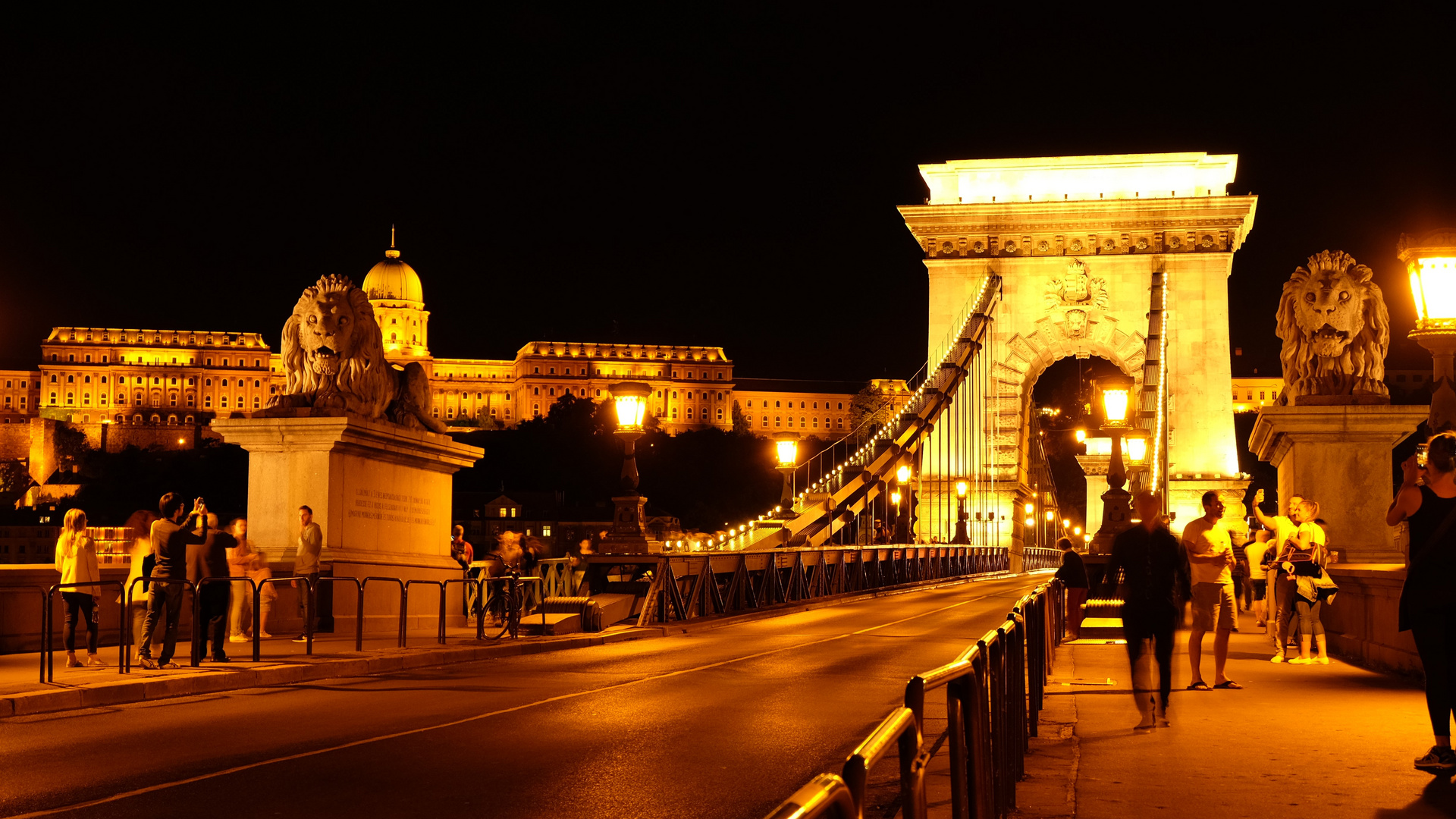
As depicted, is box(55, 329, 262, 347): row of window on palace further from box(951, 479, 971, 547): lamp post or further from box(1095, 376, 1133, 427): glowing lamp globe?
box(1095, 376, 1133, 427): glowing lamp globe

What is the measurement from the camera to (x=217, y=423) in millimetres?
19438

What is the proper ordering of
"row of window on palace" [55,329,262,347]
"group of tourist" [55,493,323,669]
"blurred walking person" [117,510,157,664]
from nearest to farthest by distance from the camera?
"group of tourist" [55,493,323,669] → "blurred walking person" [117,510,157,664] → "row of window on palace" [55,329,262,347]

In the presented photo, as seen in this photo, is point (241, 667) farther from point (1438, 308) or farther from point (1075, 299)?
point (1075, 299)

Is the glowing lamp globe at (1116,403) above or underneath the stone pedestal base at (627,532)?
above

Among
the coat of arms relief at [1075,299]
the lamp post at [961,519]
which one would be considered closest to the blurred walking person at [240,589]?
the lamp post at [961,519]

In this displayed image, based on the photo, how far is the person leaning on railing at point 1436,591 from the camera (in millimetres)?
8234

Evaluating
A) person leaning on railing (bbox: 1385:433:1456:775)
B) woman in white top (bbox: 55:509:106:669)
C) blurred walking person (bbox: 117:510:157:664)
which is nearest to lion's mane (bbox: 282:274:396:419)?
blurred walking person (bbox: 117:510:157:664)

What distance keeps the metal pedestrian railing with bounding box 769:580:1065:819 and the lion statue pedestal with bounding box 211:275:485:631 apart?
10958 mm

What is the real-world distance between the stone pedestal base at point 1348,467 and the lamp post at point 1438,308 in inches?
344

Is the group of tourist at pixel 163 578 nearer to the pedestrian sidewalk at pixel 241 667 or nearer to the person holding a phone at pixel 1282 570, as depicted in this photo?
the pedestrian sidewalk at pixel 241 667

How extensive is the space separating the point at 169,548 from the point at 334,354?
5.33m

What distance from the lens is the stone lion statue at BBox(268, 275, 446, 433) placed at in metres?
19.8

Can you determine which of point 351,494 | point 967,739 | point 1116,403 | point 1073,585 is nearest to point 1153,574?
point 967,739

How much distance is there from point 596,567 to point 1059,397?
290 ft
